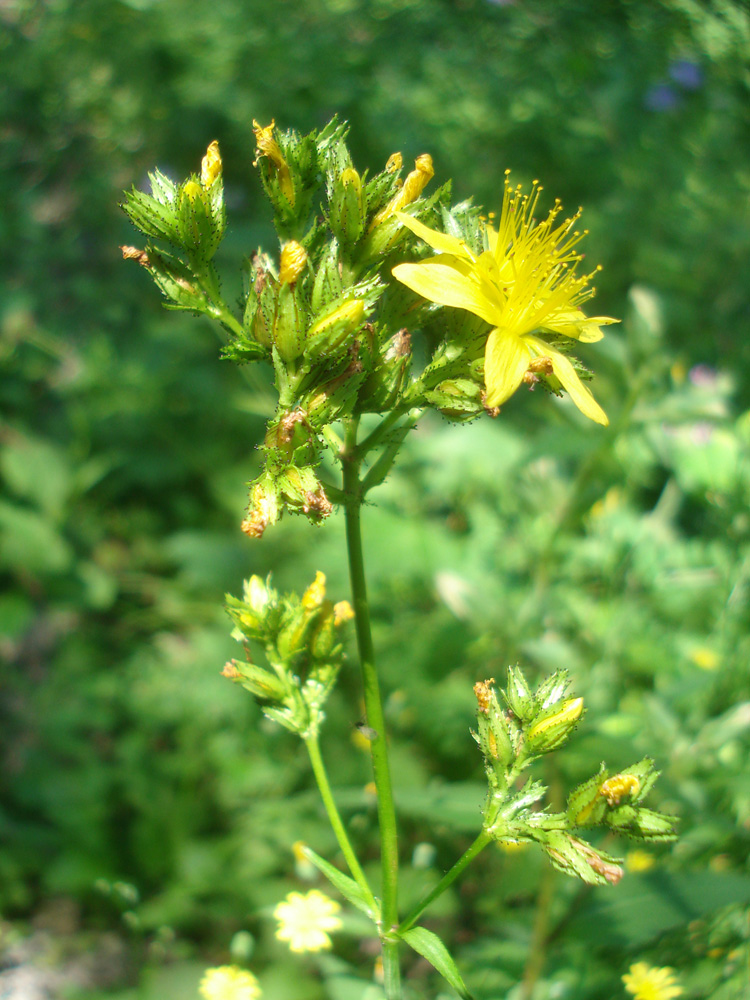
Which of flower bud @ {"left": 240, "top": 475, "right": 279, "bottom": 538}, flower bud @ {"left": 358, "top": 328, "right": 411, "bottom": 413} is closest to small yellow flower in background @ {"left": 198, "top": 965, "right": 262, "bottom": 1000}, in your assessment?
flower bud @ {"left": 240, "top": 475, "right": 279, "bottom": 538}

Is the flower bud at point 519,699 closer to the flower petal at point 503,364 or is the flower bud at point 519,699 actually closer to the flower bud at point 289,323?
the flower petal at point 503,364

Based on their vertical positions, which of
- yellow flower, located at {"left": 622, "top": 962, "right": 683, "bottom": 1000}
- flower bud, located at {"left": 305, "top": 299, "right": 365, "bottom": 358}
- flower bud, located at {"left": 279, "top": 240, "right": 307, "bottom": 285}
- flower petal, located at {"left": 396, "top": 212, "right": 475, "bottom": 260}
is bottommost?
yellow flower, located at {"left": 622, "top": 962, "right": 683, "bottom": 1000}

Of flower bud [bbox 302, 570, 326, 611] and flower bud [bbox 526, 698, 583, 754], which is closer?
flower bud [bbox 526, 698, 583, 754]

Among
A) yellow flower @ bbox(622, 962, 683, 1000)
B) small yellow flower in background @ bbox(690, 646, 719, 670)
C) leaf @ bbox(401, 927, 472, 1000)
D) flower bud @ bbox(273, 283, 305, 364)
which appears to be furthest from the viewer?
small yellow flower in background @ bbox(690, 646, 719, 670)

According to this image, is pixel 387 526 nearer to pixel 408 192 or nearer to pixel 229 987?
pixel 229 987

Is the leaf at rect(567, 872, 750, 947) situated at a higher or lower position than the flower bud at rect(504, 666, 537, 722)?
lower

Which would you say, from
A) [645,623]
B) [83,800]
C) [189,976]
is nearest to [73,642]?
[83,800]

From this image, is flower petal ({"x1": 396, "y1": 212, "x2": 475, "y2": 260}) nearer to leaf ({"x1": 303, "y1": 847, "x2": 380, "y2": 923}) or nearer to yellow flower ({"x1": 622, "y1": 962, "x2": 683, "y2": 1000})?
leaf ({"x1": 303, "y1": 847, "x2": 380, "y2": 923})

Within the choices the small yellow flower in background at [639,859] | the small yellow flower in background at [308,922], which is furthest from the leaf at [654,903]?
the small yellow flower in background at [308,922]
